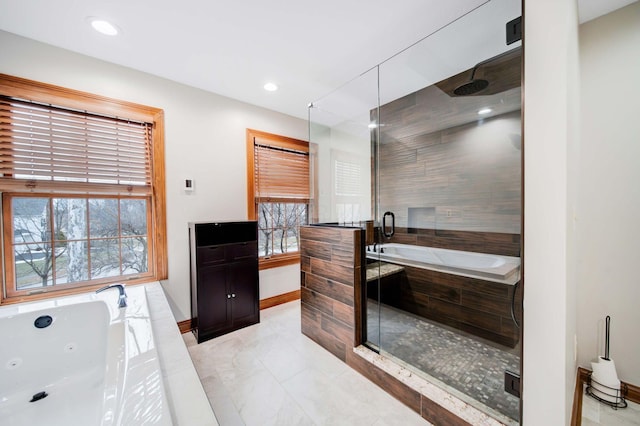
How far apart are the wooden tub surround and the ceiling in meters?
1.55

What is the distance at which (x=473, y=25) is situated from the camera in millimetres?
1654

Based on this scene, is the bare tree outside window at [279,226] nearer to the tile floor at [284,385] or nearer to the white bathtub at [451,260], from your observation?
the tile floor at [284,385]

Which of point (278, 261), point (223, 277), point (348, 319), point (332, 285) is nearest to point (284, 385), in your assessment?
point (348, 319)

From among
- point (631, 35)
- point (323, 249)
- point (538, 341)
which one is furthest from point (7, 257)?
point (631, 35)

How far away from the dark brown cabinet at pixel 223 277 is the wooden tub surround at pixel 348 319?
0.63m

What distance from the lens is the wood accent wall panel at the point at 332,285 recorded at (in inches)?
76.5

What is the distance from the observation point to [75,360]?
1650 mm

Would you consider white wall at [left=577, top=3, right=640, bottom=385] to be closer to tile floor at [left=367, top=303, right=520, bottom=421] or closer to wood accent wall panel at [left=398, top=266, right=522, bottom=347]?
wood accent wall panel at [left=398, top=266, right=522, bottom=347]

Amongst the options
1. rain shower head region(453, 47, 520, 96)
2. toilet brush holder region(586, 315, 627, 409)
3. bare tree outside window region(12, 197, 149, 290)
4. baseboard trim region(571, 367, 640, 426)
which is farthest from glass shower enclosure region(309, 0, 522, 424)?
bare tree outside window region(12, 197, 149, 290)

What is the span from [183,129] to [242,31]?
3.99 ft

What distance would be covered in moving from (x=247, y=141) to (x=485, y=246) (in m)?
2.77

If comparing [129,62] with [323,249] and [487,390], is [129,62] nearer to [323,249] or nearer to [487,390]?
[323,249]

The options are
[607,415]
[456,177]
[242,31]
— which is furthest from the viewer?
[456,177]

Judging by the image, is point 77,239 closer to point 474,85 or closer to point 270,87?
point 270,87
